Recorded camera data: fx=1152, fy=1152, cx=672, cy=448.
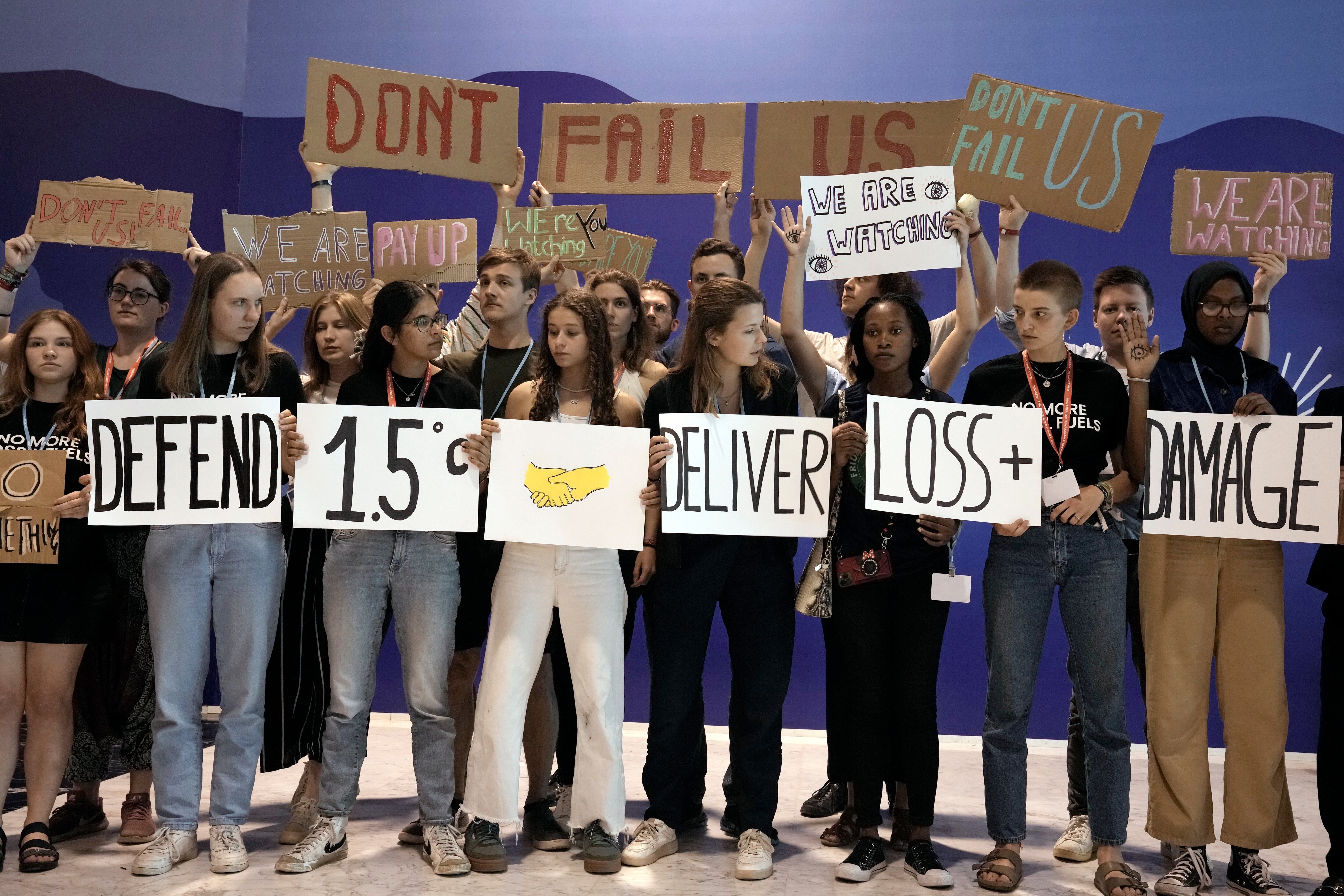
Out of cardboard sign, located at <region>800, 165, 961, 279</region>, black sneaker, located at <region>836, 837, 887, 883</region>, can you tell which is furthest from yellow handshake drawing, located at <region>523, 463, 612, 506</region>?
black sneaker, located at <region>836, 837, 887, 883</region>

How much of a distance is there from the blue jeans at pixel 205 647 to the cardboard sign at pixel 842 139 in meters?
2.27

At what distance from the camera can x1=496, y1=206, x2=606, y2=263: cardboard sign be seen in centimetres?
449

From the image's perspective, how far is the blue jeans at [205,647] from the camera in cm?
346

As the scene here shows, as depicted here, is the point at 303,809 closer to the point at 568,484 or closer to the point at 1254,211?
the point at 568,484

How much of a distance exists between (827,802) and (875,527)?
1.34 m

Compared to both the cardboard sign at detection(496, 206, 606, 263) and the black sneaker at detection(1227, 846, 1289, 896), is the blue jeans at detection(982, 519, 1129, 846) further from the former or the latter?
the cardboard sign at detection(496, 206, 606, 263)

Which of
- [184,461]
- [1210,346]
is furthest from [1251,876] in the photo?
[184,461]

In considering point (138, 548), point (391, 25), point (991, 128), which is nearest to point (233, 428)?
point (138, 548)

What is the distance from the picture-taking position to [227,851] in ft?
11.4

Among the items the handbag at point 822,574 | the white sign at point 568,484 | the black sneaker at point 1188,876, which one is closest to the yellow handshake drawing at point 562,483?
the white sign at point 568,484

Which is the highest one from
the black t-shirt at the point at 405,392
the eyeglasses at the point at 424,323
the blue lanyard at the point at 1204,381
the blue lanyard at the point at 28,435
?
the eyeglasses at the point at 424,323

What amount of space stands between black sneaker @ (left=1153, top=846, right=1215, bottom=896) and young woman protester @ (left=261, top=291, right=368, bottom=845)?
8.85 ft

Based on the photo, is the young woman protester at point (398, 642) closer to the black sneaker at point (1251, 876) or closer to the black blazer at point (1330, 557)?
the black sneaker at point (1251, 876)

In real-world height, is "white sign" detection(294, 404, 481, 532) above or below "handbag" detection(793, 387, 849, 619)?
above
